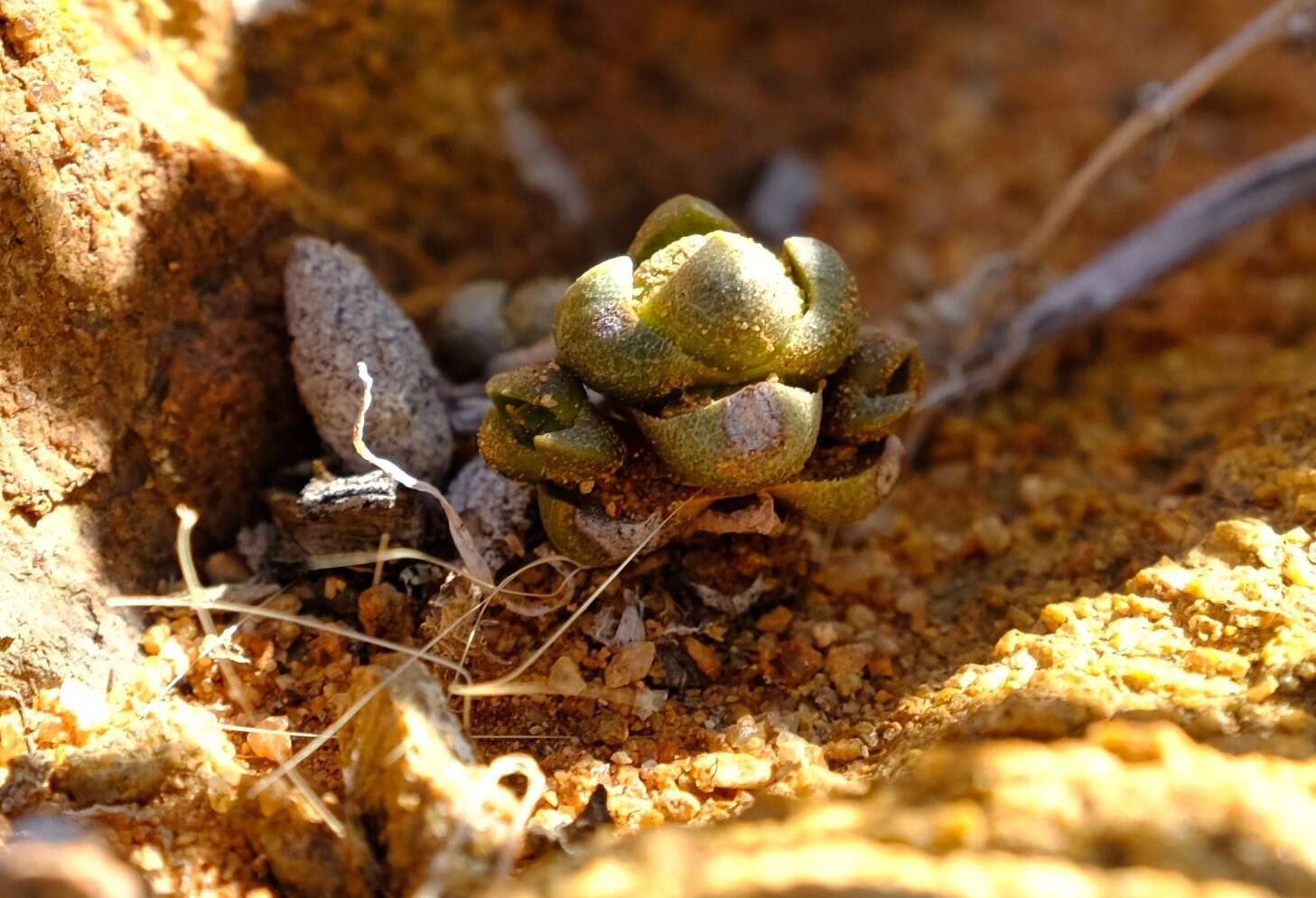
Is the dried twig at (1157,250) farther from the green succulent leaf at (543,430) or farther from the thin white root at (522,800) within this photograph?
the thin white root at (522,800)

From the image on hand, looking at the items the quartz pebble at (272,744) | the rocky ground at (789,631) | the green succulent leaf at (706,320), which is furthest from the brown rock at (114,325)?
the green succulent leaf at (706,320)

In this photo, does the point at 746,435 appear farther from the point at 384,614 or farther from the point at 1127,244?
the point at 1127,244

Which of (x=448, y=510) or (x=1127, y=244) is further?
(x=1127, y=244)

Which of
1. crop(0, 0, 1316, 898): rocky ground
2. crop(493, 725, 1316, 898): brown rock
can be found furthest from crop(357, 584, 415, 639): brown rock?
crop(493, 725, 1316, 898): brown rock

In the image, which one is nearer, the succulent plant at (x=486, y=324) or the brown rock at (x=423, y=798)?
the brown rock at (x=423, y=798)

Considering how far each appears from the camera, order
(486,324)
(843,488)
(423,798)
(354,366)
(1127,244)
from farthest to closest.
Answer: (1127,244) → (486,324) → (354,366) → (843,488) → (423,798)

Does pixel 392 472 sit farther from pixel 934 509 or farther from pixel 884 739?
pixel 934 509

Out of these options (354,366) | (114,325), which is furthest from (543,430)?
(114,325)
